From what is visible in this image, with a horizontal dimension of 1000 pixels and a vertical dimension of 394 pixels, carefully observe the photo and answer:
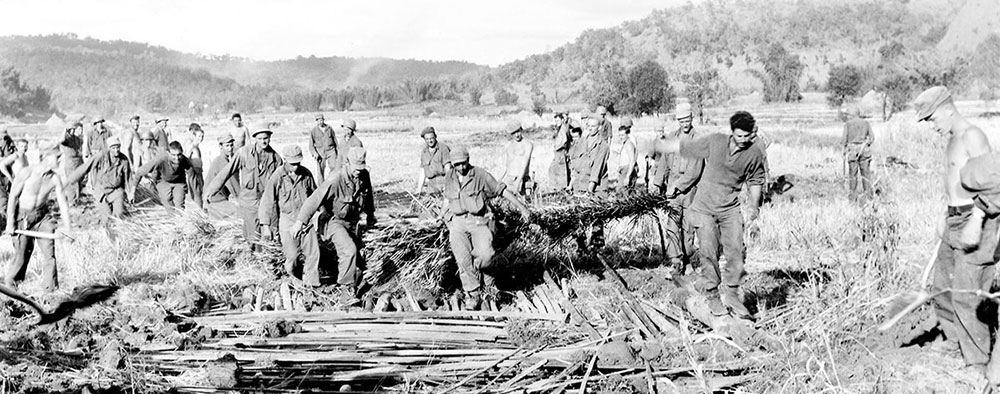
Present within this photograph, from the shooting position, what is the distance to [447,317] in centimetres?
687

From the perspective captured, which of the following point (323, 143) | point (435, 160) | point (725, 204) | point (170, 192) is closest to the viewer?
point (725, 204)

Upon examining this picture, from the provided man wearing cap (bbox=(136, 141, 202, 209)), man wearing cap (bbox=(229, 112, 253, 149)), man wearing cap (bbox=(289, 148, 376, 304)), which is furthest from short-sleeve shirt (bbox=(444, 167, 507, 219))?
man wearing cap (bbox=(229, 112, 253, 149))

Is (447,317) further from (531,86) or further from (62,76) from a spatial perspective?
(62,76)

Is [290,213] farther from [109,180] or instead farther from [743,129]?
[743,129]

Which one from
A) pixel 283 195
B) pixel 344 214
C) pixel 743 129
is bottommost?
pixel 344 214

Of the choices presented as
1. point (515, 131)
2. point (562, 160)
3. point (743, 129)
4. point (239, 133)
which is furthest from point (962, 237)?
point (239, 133)

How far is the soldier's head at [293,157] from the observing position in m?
7.89

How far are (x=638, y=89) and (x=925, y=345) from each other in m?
33.2

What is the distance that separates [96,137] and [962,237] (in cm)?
1474

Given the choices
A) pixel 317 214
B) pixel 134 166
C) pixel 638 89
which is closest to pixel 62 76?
pixel 638 89

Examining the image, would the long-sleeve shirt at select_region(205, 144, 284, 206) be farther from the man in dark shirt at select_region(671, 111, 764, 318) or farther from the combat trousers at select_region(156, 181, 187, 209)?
the man in dark shirt at select_region(671, 111, 764, 318)

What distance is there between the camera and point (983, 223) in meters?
4.83

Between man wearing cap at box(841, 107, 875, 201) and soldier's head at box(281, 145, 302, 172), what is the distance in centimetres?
796

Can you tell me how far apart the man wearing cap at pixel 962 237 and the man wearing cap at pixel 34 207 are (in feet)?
24.3
